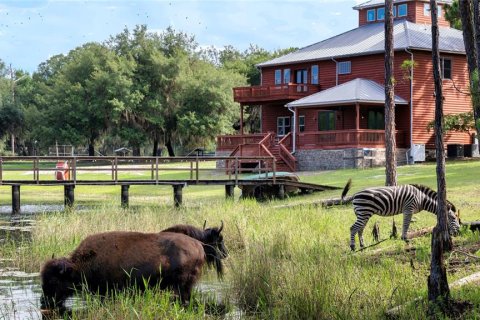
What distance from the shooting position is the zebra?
534 inches

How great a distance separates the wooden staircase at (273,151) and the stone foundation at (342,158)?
0.79 m

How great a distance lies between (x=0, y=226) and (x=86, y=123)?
47866 millimetres

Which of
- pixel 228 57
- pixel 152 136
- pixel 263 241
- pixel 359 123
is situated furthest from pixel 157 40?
pixel 263 241

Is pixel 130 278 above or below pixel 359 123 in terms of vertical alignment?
below

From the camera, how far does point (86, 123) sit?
68125 millimetres

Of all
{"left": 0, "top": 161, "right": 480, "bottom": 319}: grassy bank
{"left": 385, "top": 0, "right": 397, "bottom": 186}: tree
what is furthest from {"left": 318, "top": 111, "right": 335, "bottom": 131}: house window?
{"left": 0, "top": 161, "right": 480, "bottom": 319}: grassy bank

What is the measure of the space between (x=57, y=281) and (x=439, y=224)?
5.14 metres

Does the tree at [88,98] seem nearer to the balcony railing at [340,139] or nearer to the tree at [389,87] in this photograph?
the balcony railing at [340,139]

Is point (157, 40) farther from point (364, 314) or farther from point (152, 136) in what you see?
point (364, 314)

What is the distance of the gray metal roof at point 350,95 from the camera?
3959 cm

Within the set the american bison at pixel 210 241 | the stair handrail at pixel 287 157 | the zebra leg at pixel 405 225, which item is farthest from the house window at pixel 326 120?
the american bison at pixel 210 241

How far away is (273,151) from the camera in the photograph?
42.3m

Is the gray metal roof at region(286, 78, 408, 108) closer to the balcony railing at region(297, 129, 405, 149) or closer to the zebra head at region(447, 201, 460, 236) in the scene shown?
the balcony railing at region(297, 129, 405, 149)

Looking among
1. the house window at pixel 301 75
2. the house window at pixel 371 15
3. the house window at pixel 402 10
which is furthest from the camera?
the house window at pixel 371 15
